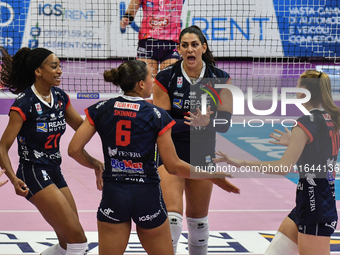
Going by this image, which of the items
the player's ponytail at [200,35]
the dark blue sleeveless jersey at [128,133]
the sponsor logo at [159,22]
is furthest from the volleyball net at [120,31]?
the dark blue sleeveless jersey at [128,133]

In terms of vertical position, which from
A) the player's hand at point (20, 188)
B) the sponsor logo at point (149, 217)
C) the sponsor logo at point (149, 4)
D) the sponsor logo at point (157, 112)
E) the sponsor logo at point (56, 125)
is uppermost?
the sponsor logo at point (149, 4)

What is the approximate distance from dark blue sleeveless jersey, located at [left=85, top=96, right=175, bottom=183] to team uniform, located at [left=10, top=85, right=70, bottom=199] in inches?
31.2

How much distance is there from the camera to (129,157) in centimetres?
324

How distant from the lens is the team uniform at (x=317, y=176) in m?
3.39

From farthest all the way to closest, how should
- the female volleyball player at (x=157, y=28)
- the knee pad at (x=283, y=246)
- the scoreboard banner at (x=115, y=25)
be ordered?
the scoreboard banner at (x=115, y=25), the female volleyball player at (x=157, y=28), the knee pad at (x=283, y=246)

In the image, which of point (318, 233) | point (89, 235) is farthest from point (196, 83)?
point (89, 235)

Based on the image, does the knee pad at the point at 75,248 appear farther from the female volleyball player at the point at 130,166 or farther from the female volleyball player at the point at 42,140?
the female volleyball player at the point at 130,166

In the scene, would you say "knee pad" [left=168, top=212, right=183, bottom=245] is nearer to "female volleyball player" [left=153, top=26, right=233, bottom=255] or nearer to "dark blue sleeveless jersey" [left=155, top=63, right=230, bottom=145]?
"female volleyball player" [left=153, top=26, right=233, bottom=255]

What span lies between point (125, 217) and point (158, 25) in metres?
5.78

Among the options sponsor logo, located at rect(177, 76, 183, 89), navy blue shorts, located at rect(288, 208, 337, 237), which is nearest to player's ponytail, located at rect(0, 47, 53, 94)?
sponsor logo, located at rect(177, 76, 183, 89)

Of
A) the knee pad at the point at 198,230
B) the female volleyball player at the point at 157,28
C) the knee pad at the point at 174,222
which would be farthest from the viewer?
the female volleyball player at the point at 157,28

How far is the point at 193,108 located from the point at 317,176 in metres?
1.32

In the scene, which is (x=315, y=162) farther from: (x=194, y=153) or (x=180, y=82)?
(x=180, y=82)

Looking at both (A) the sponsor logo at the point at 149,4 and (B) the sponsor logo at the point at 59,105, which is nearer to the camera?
(B) the sponsor logo at the point at 59,105
